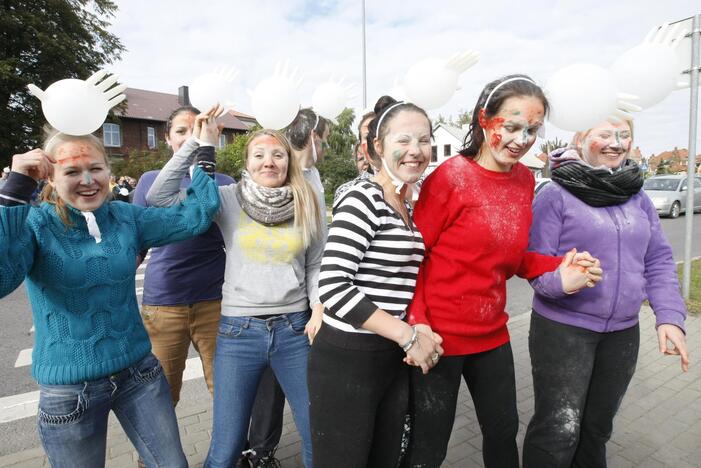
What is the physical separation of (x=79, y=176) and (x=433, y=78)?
4.93ft

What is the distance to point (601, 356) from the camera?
2.14 meters

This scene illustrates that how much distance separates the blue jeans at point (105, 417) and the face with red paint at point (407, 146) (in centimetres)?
137

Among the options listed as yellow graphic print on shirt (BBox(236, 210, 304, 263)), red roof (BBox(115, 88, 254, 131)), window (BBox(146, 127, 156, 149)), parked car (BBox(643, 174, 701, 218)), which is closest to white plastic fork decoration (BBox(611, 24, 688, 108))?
yellow graphic print on shirt (BBox(236, 210, 304, 263))

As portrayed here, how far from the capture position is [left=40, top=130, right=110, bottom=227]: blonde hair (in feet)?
5.77

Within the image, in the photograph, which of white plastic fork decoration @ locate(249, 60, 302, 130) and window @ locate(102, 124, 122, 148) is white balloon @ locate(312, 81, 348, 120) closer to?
white plastic fork decoration @ locate(249, 60, 302, 130)

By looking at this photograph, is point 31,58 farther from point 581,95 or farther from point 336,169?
point 581,95

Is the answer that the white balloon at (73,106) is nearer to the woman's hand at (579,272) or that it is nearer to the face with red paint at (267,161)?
the face with red paint at (267,161)

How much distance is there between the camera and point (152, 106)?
1603 inches

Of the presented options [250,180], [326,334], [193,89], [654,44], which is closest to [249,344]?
[326,334]

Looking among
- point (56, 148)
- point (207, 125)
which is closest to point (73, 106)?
point (56, 148)

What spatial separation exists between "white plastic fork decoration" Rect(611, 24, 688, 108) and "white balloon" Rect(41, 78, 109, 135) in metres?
2.19

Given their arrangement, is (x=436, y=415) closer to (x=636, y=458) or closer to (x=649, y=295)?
(x=649, y=295)

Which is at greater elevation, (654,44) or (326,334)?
(654,44)

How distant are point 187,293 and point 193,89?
1139mm
